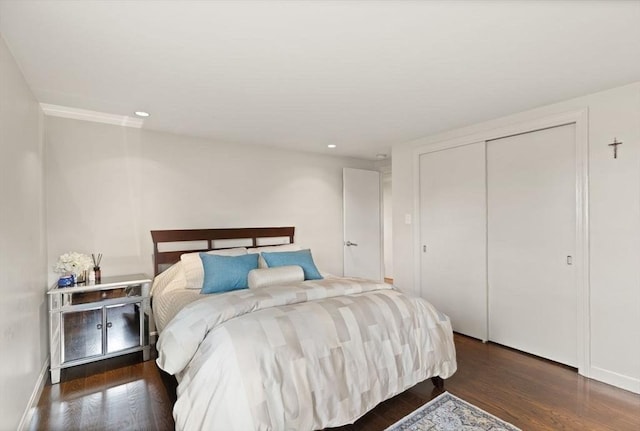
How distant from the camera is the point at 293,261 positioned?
10.5 feet

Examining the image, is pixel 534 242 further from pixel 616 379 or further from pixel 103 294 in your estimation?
pixel 103 294

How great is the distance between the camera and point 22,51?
1.84 metres

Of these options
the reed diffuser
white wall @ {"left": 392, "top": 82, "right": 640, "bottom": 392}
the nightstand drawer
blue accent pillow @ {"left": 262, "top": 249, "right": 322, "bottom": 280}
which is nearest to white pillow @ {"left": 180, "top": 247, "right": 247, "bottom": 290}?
blue accent pillow @ {"left": 262, "top": 249, "right": 322, "bottom": 280}

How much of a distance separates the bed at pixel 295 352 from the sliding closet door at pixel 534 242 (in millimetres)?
1156

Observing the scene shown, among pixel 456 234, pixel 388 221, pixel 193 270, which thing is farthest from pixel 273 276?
pixel 388 221

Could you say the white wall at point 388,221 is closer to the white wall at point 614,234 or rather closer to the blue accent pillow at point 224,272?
the white wall at point 614,234

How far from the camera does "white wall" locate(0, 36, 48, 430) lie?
1651 millimetres

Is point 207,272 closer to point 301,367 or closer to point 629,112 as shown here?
point 301,367

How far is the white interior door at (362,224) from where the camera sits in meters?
4.79

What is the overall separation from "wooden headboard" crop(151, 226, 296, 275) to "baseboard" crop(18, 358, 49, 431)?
3.74ft

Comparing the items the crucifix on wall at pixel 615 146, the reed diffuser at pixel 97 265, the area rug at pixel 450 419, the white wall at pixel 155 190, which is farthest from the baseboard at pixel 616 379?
the reed diffuser at pixel 97 265

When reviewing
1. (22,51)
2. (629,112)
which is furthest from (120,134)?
(629,112)

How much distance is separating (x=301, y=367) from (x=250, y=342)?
1.01 feet

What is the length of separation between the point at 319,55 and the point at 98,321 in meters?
2.76
